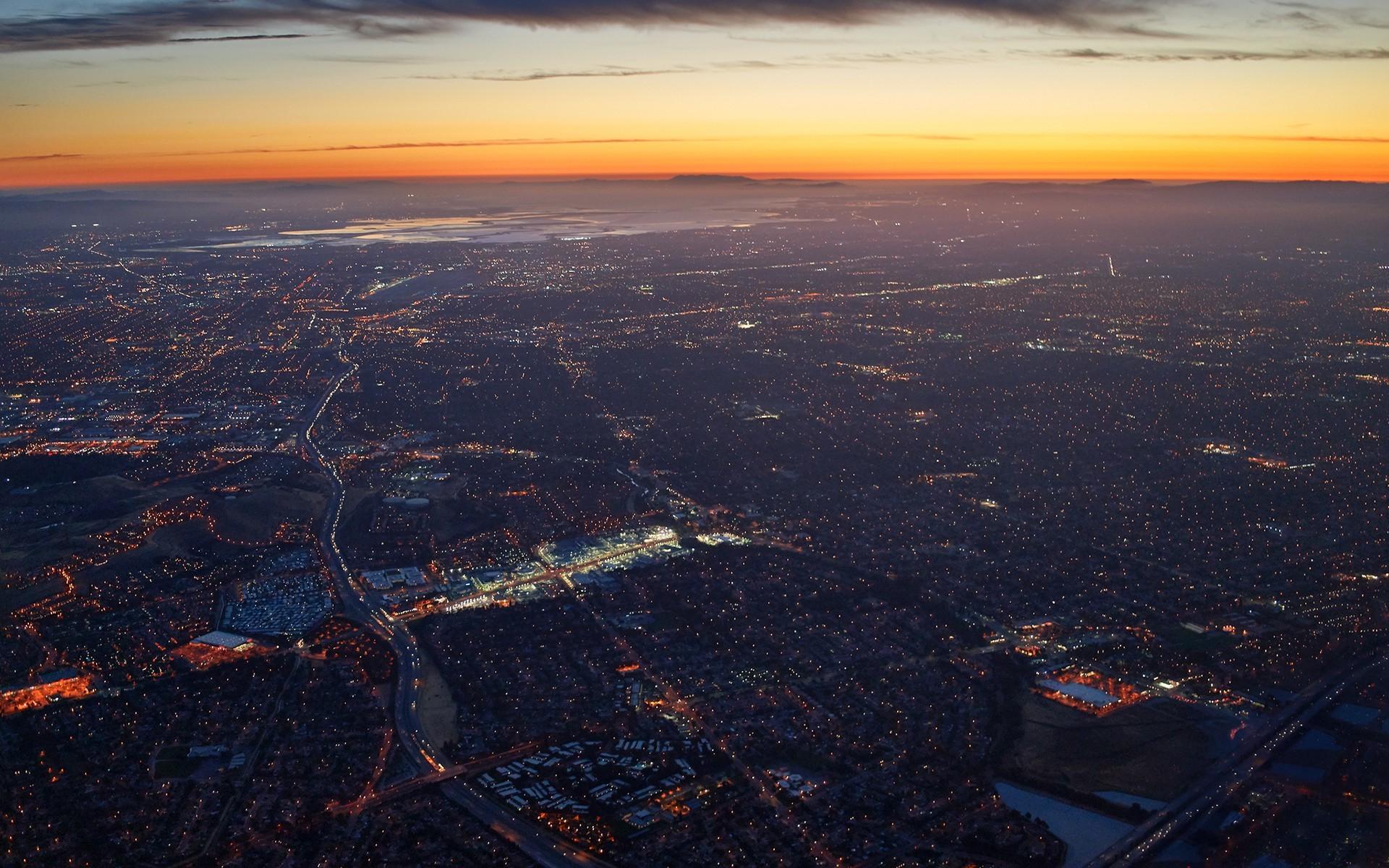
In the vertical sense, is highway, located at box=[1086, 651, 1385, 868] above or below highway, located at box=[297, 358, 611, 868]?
above

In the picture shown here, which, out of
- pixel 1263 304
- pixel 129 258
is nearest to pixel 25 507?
pixel 1263 304

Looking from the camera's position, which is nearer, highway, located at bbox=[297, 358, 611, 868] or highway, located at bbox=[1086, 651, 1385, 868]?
highway, located at bbox=[1086, 651, 1385, 868]

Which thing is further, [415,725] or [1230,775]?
[415,725]

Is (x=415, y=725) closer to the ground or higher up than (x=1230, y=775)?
closer to the ground
